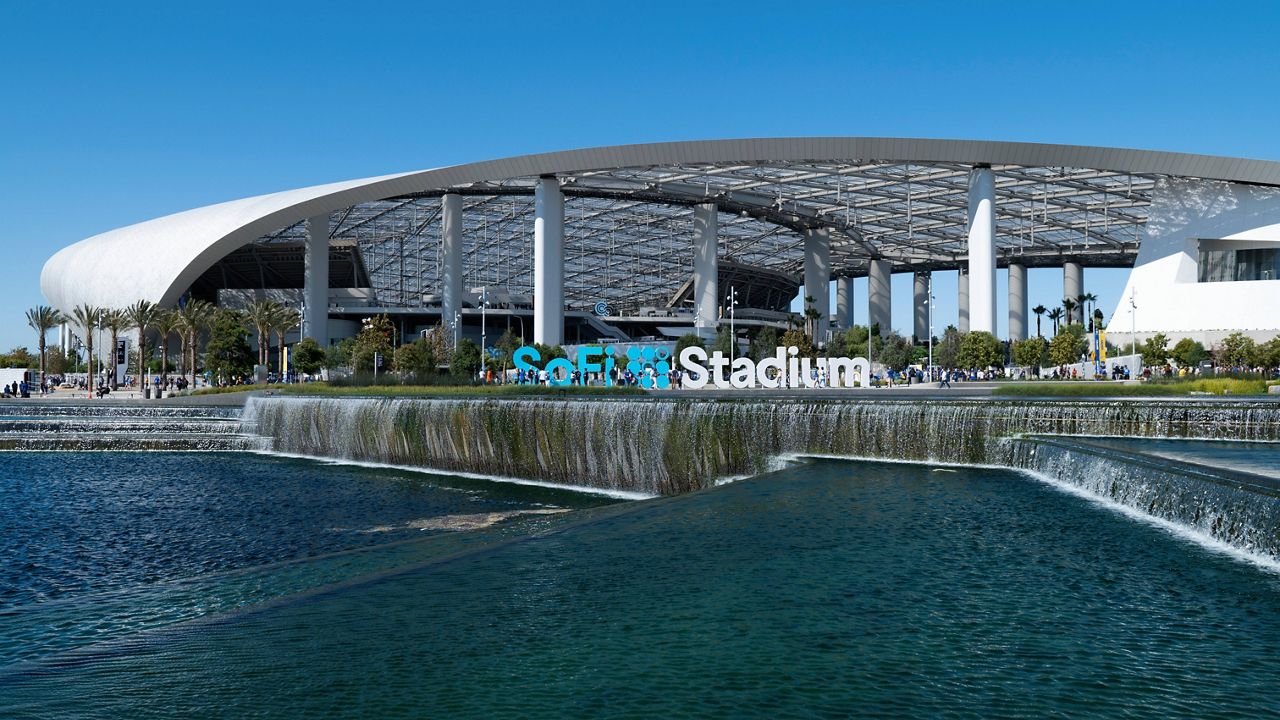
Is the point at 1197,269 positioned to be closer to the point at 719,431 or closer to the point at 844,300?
the point at 844,300

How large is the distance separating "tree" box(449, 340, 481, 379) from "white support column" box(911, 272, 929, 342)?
6228 centimetres

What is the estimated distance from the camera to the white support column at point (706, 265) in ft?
228

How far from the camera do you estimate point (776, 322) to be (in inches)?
4259

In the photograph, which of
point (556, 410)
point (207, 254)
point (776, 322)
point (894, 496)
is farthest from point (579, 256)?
point (894, 496)

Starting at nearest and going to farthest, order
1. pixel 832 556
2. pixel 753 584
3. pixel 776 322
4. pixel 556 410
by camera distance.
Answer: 1. pixel 753 584
2. pixel 832 556
3. pixel 556 410
4. pixel 776 322

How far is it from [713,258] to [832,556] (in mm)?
61251

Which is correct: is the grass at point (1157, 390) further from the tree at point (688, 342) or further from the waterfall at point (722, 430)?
the tree at point (688, 342)

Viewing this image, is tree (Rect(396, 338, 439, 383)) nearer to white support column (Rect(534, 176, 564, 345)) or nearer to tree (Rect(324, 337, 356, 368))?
white support column (Rect(534, 176, 564, 345))

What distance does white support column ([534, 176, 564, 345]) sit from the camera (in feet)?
209

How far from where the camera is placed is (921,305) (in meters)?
107

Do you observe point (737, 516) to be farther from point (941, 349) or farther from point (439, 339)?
point (941, 349)

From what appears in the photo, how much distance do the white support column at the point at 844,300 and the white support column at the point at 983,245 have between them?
4858 cm

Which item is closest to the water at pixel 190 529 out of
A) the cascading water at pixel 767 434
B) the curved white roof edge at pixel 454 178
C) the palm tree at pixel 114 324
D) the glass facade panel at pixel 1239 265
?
the cascading water at pixel 767 434

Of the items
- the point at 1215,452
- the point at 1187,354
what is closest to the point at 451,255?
the point at 1187,354
